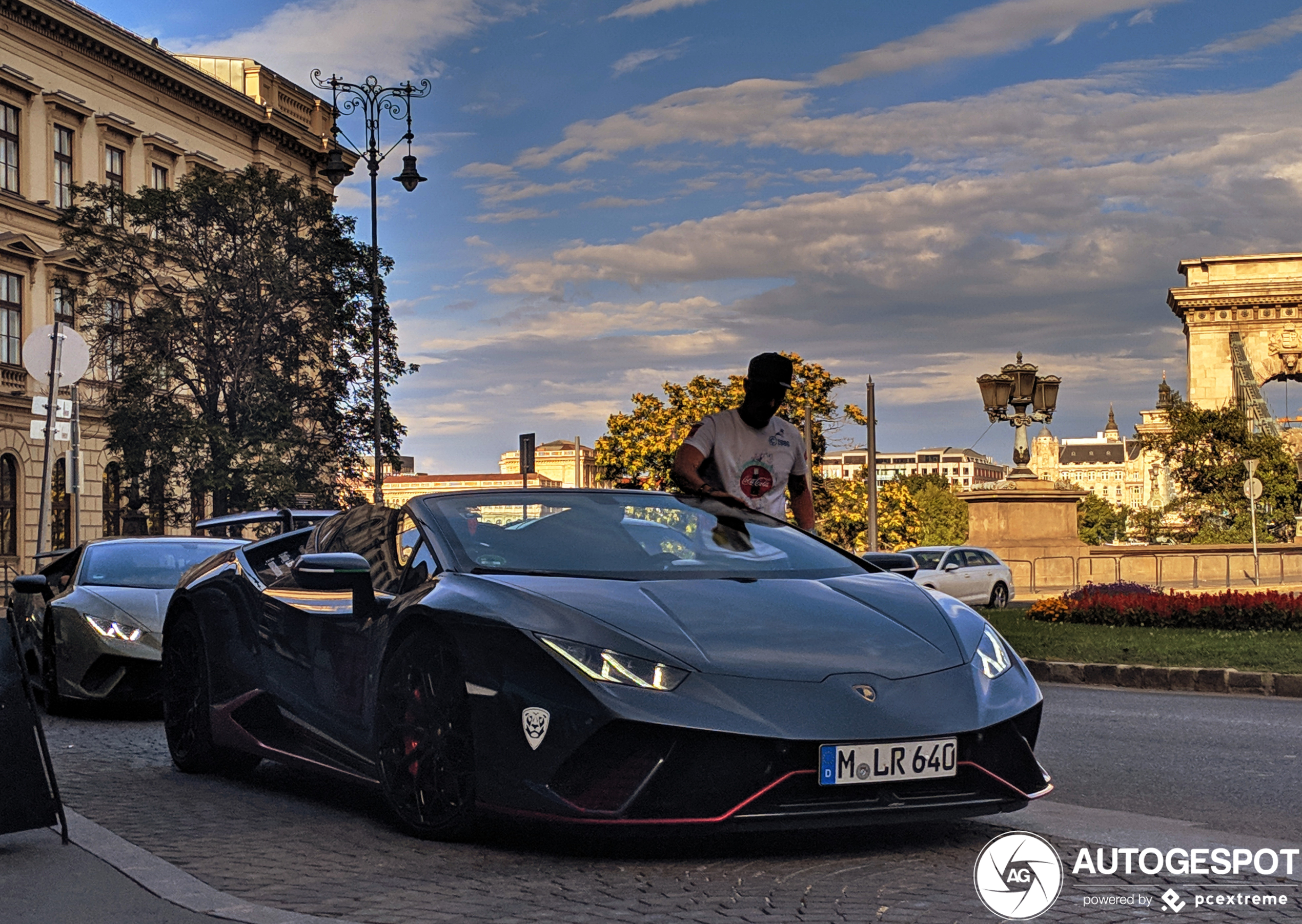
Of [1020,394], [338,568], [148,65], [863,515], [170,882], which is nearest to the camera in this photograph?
[170,882]

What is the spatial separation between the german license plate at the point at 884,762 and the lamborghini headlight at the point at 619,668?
1.60ft

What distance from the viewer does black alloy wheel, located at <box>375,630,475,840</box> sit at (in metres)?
5.20

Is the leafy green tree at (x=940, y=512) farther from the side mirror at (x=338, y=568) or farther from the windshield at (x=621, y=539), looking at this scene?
the side mirror at (x=338, y=568)

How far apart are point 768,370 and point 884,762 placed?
310cm

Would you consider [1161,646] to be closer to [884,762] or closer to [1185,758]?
[1185,758]

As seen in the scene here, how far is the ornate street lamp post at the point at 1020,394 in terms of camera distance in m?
29.8

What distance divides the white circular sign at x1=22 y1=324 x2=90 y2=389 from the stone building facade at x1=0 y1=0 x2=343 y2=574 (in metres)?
16.3

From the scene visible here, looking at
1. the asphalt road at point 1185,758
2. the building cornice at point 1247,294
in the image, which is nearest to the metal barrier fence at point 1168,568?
the asphalt road at point 1185,758

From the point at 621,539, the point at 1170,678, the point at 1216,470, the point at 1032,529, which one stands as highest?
the point at 1216,470

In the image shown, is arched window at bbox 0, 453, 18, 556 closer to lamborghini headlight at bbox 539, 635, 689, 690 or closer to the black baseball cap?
the black baseball cap

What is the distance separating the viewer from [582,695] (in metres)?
4.80

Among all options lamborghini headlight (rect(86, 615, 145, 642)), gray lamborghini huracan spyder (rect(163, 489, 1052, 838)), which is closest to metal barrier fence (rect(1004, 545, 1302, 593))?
lamborghini headlight (rect(86, 615, 145, 642))

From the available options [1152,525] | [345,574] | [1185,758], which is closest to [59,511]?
[1185,758]

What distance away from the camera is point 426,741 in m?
5.35
